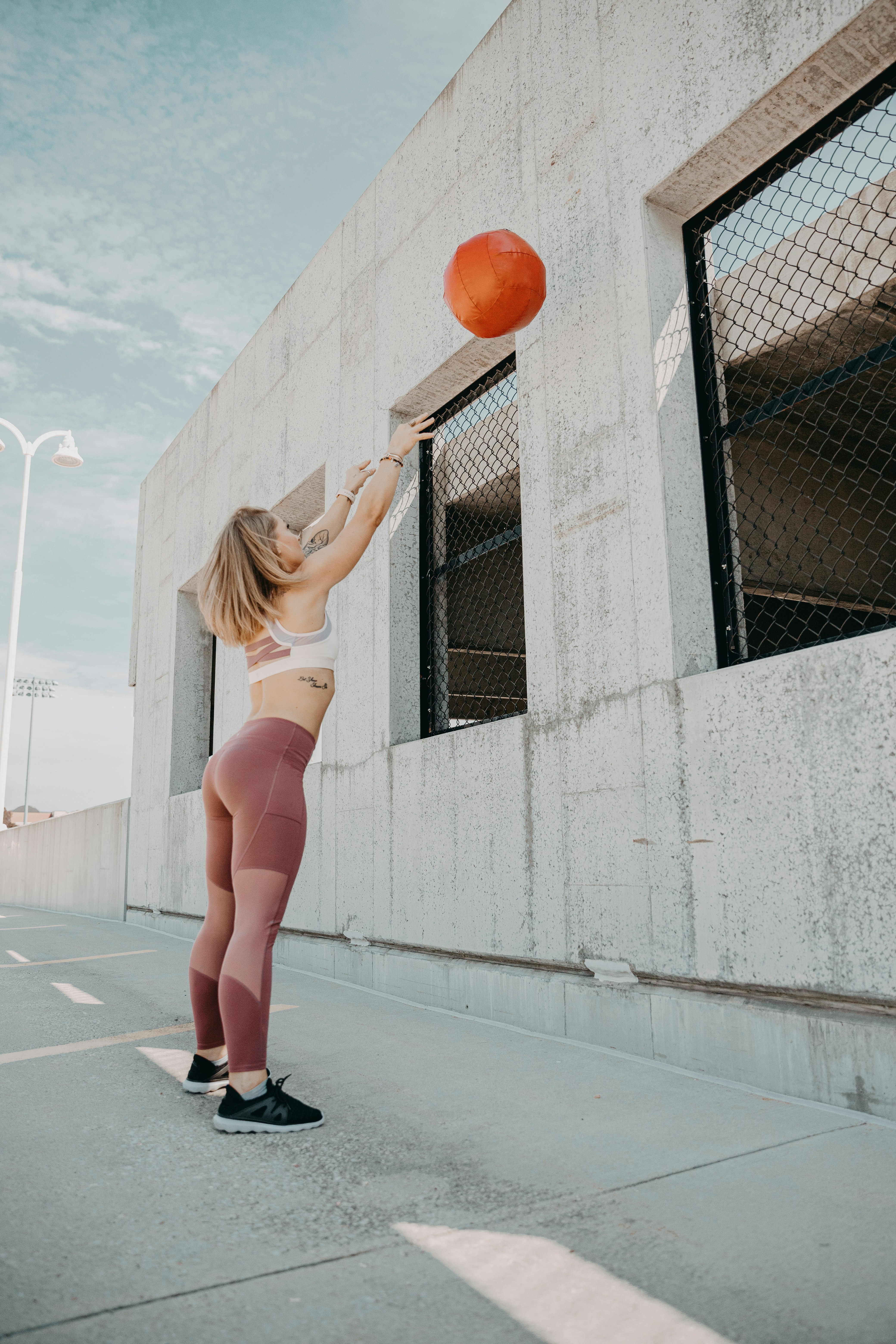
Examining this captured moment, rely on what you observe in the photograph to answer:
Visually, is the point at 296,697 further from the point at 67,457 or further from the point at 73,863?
the point at 67,457

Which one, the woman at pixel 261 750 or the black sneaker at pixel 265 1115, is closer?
the black sneaker at pixel 265 1115

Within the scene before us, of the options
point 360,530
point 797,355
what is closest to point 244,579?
point 360,530

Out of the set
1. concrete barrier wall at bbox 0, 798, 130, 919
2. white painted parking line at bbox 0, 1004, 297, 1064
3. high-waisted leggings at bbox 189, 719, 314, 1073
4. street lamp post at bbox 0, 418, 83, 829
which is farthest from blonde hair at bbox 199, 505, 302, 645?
street lamp post at bbox 0, 418, 83, 829

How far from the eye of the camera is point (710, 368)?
141 inches

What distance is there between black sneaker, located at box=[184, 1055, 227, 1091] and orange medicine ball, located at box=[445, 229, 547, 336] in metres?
2.88

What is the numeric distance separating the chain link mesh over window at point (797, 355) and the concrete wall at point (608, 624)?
11cm

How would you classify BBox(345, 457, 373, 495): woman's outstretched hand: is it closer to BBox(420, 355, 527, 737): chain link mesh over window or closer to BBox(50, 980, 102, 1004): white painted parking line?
BBox(420, 355, 527, 737): chain link mesh over window

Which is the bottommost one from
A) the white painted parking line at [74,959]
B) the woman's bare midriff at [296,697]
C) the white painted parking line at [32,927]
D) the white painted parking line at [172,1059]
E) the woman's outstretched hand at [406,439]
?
the white painted parking line at [32,927]

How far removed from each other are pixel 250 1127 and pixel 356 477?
231cm

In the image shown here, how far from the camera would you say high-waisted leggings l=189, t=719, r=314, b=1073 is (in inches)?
92.2

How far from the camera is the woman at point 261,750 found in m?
2.43

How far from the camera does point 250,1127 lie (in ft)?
7.39

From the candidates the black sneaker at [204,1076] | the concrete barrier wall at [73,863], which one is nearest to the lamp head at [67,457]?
the concrete barrier wall at [73,863]

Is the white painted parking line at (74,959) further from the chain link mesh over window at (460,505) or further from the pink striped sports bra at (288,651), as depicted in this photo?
the pink striped sports bra at (288,651)
